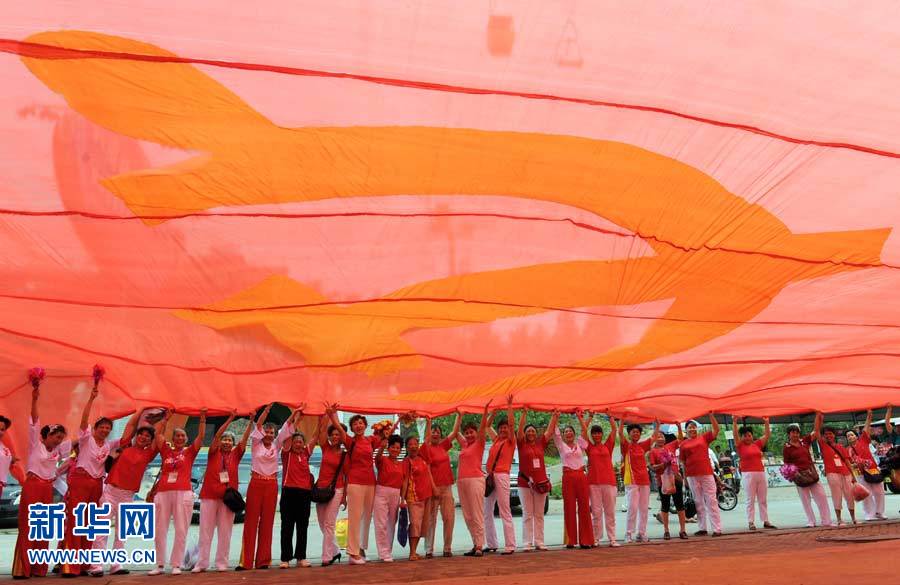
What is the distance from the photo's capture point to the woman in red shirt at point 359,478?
8.14 meters

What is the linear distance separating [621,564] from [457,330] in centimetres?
238

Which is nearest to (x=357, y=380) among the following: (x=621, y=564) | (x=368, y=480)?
(x=368, y=480)

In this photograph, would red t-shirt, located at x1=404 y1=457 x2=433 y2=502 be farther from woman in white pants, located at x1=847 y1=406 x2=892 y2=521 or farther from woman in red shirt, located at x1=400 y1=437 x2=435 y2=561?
woman in white pants, located at x1=847 y1=406 x2=892 y2=521

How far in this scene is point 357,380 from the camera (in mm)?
7879

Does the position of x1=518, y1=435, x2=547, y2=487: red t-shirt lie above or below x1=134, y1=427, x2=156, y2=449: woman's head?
below

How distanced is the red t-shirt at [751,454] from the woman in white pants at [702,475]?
596 millimetres

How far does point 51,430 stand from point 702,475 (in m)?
7.68

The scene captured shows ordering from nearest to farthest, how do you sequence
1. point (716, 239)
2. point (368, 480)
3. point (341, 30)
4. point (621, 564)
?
1. point (341, 30)
2. point (716, 239)
3. point (621, 564)
4. point (368, 480)

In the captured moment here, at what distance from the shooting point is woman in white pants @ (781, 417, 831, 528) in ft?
34.4

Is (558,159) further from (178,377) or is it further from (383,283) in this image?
(178,377)

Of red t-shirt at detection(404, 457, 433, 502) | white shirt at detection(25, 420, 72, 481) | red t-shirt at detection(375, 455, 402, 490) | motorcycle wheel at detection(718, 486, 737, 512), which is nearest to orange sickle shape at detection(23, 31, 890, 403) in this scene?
red t-shirt at detection(375, 455, 402, 490)

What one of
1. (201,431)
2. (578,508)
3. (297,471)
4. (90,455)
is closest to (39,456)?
(90,455)

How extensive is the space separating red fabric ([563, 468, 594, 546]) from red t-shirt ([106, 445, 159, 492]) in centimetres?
458

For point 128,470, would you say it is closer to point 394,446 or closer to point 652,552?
point 394,446
